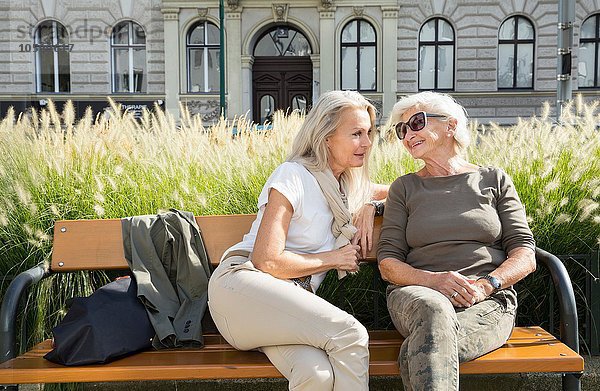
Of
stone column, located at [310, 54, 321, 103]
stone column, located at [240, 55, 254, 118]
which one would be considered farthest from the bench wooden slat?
stone column, located at [310, 54, 321, 103]

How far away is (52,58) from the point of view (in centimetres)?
2511

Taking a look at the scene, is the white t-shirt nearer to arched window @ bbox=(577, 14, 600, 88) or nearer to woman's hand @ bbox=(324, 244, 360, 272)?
woman's hand @ bbox=(324, 244, 360, 272)

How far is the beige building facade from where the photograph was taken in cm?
2441

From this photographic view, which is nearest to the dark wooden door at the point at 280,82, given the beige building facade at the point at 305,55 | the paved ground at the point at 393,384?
the beige building facade at the point at 305,55

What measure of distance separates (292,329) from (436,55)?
23.2 meters

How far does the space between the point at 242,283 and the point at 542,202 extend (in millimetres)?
1801

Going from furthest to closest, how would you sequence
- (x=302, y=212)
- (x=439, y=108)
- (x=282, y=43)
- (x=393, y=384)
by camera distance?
(x=282, y=43)
(x=393, y=384)
(x=439, y=108)
(x=302, y=212)

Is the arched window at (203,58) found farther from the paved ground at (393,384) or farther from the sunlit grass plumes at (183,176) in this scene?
the paved ground at (393,384)

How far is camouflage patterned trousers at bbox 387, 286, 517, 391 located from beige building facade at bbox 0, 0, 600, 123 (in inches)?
852

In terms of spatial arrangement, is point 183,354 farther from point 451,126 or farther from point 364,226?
point 451,126

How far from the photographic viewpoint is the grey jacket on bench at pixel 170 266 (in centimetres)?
324

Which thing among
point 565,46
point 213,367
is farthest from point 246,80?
point 213,367

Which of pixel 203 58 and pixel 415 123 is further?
pixel 203 58

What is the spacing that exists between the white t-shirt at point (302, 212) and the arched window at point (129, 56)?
22.6m
